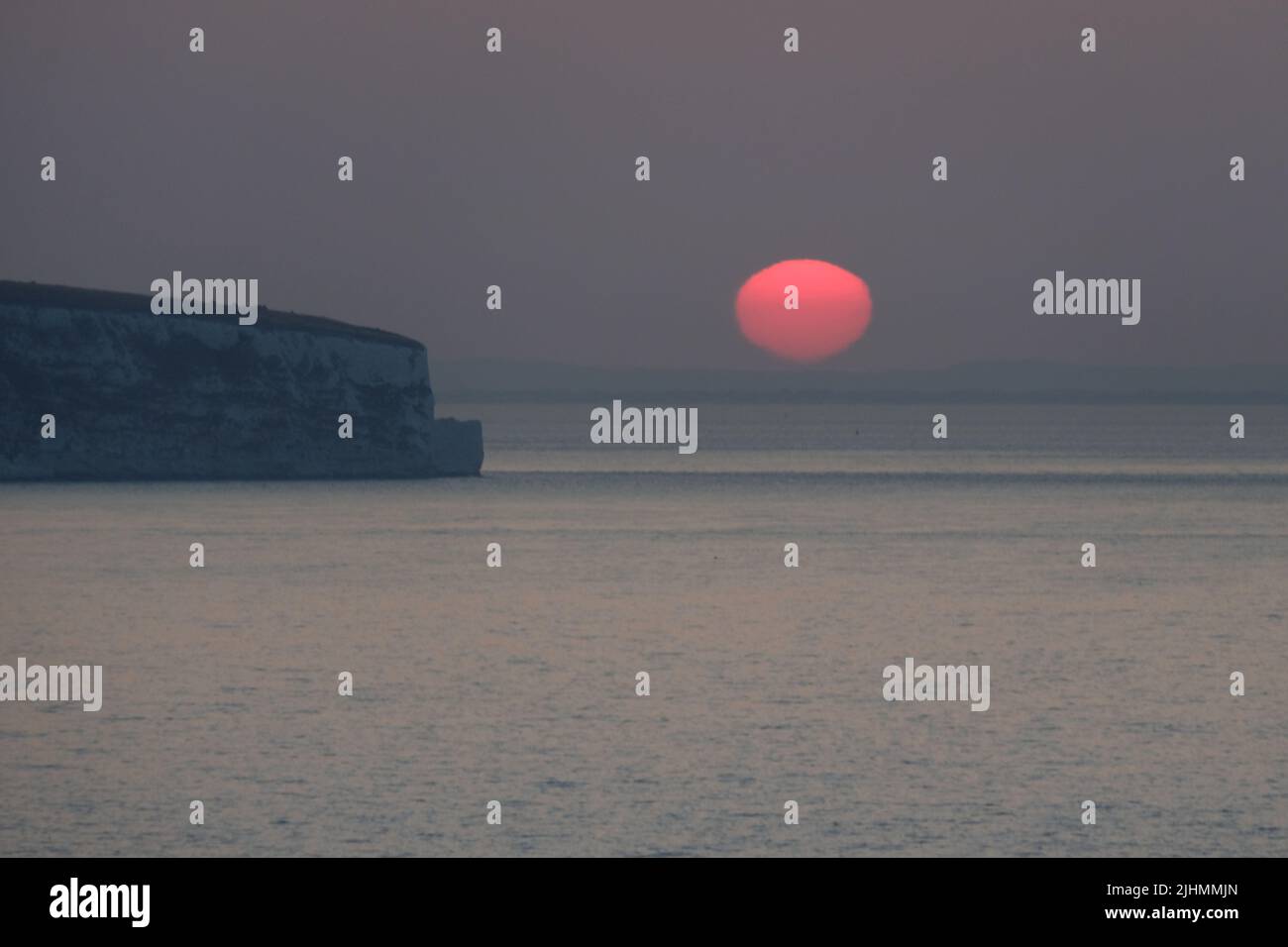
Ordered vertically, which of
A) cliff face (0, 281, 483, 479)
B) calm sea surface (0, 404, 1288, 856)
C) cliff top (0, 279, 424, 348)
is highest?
cliff top (0, 279, 424, 348)

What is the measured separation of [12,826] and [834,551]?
5381 centimetres

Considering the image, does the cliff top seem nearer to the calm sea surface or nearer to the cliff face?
the cliff face

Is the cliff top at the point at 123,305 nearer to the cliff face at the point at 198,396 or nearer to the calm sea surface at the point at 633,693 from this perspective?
the cliff face at the point at 198,396

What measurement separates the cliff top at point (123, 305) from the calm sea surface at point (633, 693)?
40551 mm

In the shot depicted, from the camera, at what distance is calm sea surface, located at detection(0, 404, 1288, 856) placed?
2631 centimetres

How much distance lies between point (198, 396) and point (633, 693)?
304 feet

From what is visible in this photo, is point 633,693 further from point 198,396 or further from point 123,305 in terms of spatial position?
point 123,305

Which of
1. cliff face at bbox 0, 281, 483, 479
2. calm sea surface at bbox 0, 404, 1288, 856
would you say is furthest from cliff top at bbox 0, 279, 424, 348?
calm sea surface at bbox 0, 404, 1288, 856

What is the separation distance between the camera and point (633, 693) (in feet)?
125

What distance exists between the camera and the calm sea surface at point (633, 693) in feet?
86.3

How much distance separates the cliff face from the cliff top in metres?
0.43

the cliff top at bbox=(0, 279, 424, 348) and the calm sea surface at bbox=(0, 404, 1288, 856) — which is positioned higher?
the cliff top at bbox=(0, 279, 424, 348)

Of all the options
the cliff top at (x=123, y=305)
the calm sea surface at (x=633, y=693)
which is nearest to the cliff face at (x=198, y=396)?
the cliff top at (x=123, y=305)

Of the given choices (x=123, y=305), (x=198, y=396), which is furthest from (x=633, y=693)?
(x=123, y=305)
